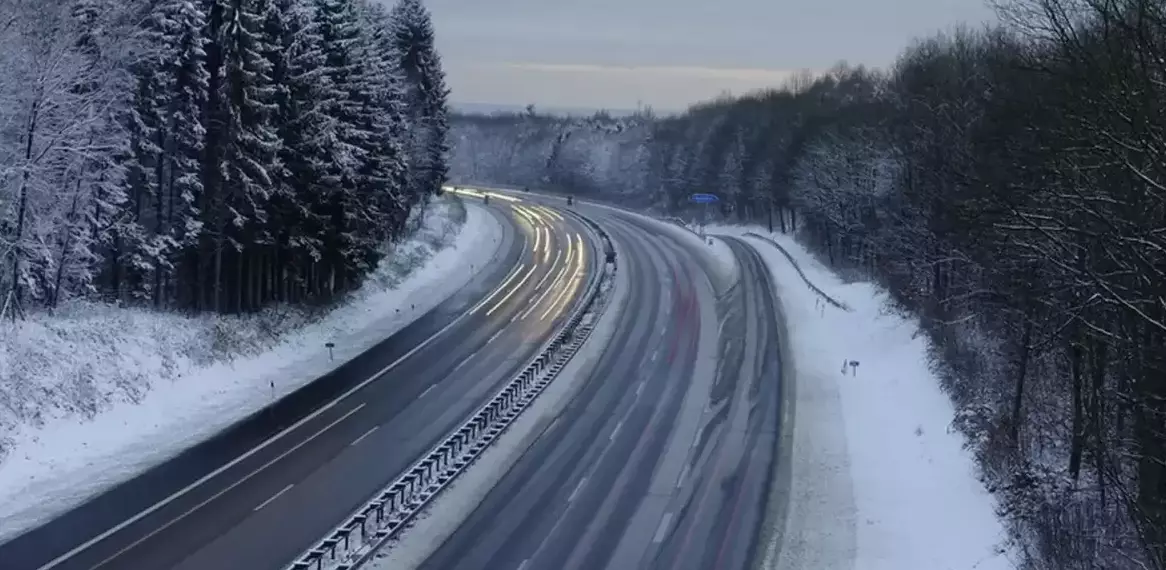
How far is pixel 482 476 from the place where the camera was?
87.9ft

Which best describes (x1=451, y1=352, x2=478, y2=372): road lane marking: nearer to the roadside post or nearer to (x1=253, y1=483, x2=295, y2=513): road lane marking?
(x1=253, y1=483, x2=295, y2=513): road lane marking

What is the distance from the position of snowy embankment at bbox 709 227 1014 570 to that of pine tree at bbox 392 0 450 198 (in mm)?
36785

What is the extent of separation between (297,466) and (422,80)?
54321 mm

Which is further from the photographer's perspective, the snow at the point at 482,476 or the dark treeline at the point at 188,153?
the dark treeline at the point at 188,153

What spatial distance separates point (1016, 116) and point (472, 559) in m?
13.6

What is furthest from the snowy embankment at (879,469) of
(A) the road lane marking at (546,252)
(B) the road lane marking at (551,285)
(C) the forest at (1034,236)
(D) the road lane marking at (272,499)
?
(A) the road lane marking at (546,252)

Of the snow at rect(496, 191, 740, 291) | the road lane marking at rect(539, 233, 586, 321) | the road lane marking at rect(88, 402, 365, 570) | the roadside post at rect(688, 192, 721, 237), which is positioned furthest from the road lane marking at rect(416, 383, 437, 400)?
the roadside post at rect(688, 192, 721, 237)

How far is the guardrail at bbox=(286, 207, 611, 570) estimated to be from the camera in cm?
2077

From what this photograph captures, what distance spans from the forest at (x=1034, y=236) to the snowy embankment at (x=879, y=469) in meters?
0.86

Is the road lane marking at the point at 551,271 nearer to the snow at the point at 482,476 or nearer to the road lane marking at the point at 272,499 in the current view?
the snow at the point at 482,476

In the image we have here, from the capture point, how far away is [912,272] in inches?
2050

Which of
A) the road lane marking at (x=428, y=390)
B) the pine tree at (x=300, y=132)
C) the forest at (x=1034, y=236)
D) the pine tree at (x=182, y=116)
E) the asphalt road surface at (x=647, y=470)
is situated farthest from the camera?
the pine tree at (x=300, y=132)

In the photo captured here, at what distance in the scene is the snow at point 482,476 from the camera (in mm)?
21609

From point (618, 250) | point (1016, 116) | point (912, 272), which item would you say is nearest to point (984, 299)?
point (1016, 116)
